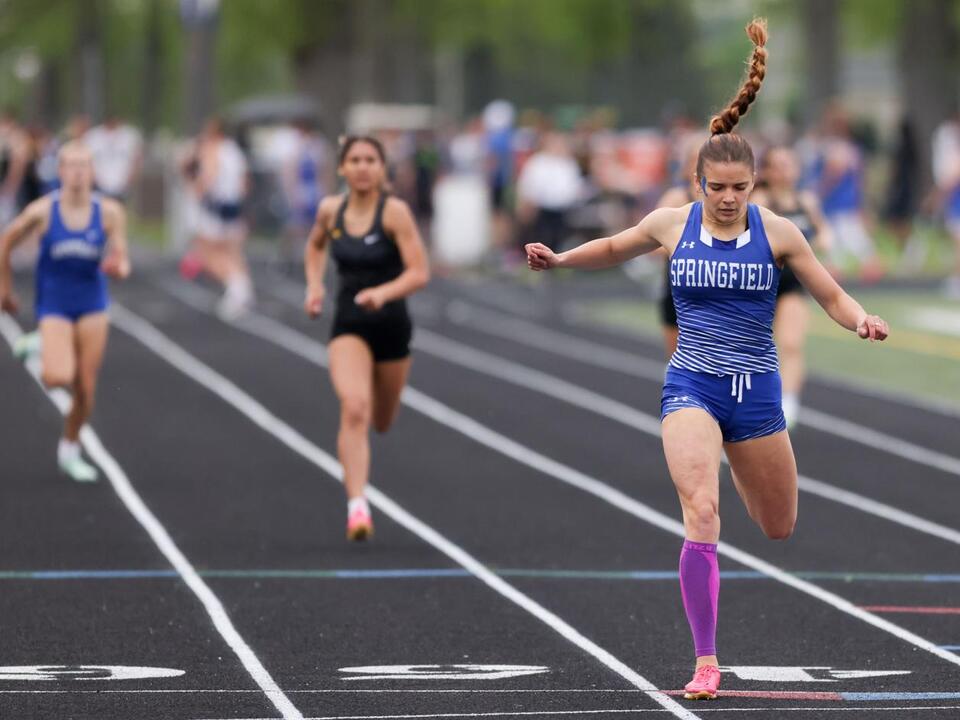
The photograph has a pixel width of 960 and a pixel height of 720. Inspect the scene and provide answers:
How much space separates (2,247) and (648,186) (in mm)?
24196

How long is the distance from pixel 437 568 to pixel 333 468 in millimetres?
3553

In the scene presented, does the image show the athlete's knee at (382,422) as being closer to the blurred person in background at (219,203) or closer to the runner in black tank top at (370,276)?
the runner in black tank top at (370,276)

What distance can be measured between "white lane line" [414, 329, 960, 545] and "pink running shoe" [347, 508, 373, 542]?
2.93 meters

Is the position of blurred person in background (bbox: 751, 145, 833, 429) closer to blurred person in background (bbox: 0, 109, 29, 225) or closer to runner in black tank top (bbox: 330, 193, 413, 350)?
runner in black tank top (bbox: 330, 193, 413, 350)

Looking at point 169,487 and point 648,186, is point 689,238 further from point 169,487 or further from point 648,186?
point 648,186

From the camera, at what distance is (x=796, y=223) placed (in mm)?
13805

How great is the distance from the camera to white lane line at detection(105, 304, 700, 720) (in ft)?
25.8

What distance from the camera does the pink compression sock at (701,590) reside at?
722cm

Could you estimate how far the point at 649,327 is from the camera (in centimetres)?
2373

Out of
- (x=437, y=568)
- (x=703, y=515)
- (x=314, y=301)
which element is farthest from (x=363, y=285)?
(x=703, y=515)

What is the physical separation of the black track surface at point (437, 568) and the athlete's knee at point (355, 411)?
1.98ft

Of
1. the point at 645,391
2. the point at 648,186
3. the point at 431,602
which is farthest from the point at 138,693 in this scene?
the point at 648,186

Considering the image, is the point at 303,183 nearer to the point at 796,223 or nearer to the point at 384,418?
the point at 796,223

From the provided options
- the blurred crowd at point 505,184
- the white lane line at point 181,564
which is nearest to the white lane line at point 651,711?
the white lane line at point 181,564
